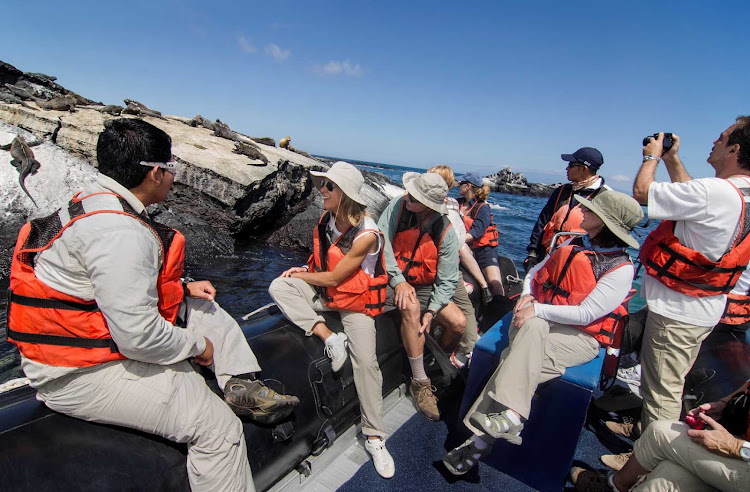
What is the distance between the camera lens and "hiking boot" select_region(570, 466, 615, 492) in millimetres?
2438

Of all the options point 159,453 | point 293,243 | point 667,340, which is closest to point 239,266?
point 293,243

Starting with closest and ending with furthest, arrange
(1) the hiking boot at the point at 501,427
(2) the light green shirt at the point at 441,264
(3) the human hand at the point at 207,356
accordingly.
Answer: (3) the human hand at the point at 207,356
(1) the hiking boot at the point at 501,427
(2) the light green shirt at the point at 441,264

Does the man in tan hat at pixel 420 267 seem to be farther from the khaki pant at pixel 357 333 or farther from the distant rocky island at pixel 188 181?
the distant rocky island at pixel 188 181

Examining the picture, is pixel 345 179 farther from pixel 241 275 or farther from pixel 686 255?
pixel 241 275

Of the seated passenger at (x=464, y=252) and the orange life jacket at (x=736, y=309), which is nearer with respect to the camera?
the orange life jacket at (x=736, y=309)

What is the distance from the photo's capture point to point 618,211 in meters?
2.37

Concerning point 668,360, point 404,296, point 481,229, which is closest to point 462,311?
point 404,296

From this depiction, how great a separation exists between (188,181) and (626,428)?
9.57 meters

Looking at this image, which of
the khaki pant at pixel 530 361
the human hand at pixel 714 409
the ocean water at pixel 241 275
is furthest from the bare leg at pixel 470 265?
the ocean water at pixel 241 275

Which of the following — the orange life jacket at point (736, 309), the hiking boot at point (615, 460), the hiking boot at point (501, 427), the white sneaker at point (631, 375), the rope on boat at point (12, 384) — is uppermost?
the orange life jacket at point (736, 309)

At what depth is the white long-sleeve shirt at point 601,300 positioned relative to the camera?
90.8 inches

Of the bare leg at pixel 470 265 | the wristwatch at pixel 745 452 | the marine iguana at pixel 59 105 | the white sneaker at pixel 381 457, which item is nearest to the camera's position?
the wristwatch at pixel 745 452

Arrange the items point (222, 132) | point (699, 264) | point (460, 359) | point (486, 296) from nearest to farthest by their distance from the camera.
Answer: point (699, 264)
point (460, 359)
point (486, 296)
point (222, 132)

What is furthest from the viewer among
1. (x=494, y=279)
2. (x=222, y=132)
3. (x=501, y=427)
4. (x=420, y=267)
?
(x=222, y=132)
